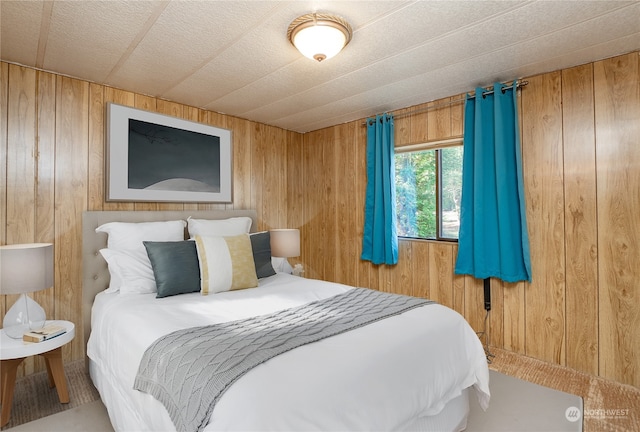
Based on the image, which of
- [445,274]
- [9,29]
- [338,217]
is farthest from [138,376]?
[338,217]

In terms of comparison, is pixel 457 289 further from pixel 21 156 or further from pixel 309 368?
pixel 21 156

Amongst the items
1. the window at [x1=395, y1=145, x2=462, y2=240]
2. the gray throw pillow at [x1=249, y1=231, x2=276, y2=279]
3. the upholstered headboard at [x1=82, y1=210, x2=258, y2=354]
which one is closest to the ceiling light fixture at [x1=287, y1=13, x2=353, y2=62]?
the gray throw pillow at [x1=249, y1=231, x2=276, y2=279]

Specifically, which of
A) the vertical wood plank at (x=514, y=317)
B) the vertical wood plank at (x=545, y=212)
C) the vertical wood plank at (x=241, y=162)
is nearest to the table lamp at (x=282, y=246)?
the vertical wood plank at (x=241, y=162)

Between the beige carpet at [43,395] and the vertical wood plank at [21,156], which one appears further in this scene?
the vertical wood plank at [21,156]

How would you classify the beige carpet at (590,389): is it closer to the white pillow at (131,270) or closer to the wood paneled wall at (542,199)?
the wood paneled wall at (542,199)

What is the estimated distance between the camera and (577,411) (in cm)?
209

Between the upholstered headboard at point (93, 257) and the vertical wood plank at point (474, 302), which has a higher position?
the upholstered headboard at point (93, 257)

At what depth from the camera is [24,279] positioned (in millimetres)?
2025

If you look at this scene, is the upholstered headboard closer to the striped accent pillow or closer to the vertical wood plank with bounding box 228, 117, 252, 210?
the striped accent pillow

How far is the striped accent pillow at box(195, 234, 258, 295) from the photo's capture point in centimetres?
239

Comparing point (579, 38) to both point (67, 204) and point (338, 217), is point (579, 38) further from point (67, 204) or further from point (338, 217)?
point (67, 204)

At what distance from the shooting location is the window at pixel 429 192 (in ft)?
10.9

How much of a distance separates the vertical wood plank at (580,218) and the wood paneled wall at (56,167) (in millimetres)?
3479

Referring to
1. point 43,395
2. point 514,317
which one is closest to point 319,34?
point 514,317
